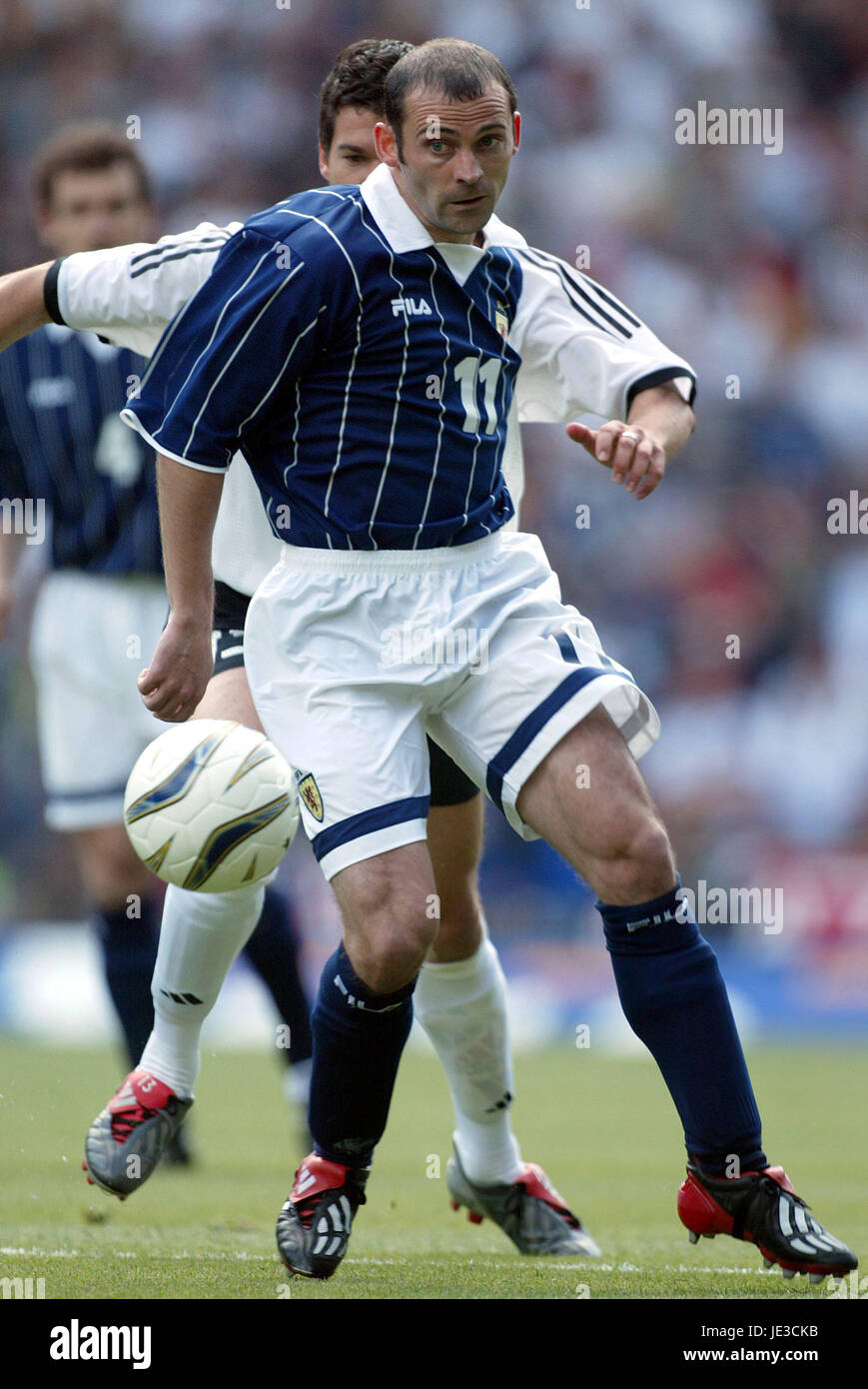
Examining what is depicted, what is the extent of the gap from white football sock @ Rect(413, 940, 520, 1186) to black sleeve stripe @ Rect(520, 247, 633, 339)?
1411 millimetres

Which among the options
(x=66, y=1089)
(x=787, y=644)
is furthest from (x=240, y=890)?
(x=787, y=644)

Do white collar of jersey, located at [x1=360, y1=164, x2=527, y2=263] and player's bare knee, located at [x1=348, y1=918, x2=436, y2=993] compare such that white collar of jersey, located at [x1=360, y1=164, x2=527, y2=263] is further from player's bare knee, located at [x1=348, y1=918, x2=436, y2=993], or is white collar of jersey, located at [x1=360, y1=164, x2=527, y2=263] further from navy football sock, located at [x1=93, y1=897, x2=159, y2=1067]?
navy football sock, located at [x1=93, y1=897, x2=159, y2=1067]

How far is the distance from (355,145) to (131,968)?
250 centimetres

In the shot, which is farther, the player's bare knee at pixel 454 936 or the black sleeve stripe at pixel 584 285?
the player's bare knee at pixel 454 936

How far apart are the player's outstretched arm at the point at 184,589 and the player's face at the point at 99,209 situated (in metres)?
2.28

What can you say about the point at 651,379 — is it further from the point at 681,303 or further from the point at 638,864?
the point at 681,303

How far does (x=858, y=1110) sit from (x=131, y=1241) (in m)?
3.76

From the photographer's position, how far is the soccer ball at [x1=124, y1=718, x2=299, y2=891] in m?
3.48

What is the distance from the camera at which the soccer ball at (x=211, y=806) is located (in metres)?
3.48

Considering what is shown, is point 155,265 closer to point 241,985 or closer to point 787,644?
point 241,985


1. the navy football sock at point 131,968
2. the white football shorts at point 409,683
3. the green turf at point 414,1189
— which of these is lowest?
the green turf at point 414,1189

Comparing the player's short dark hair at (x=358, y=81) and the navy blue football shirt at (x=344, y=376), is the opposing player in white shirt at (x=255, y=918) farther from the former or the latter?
the navy blue football shirt at (x=344, y=376)

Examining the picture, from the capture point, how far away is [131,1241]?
3938mm

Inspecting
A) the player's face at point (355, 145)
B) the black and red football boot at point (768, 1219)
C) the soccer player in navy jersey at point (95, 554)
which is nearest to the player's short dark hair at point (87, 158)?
the soccer player in navy jersey at point (95, 554)
